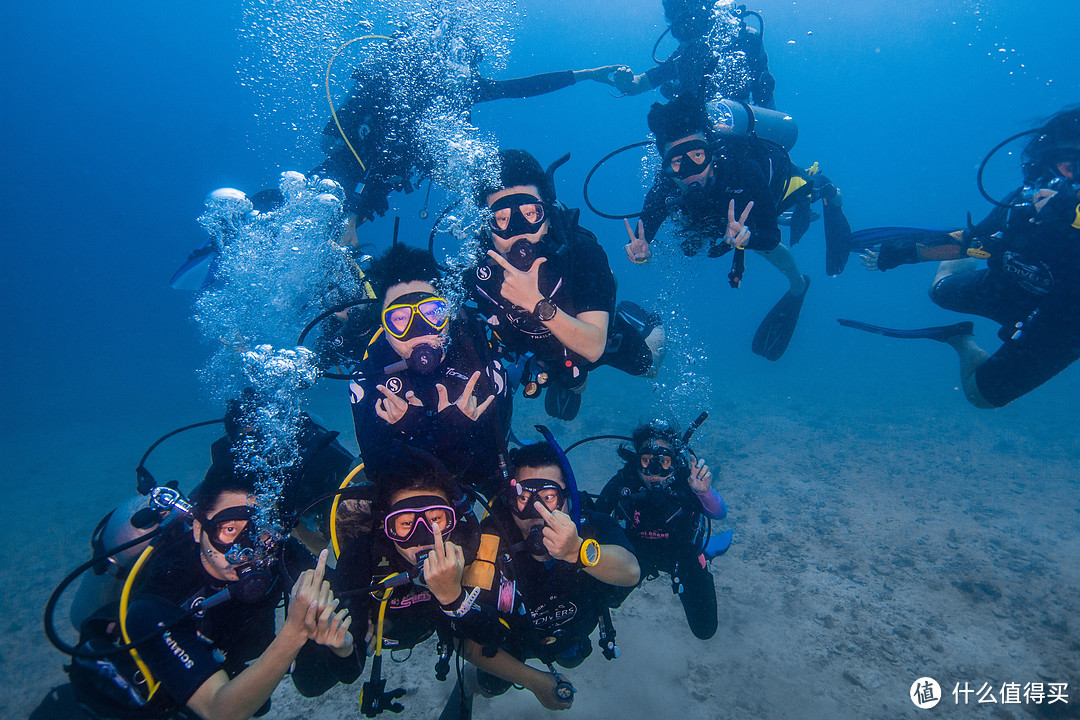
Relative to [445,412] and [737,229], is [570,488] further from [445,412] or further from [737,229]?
[737,229]

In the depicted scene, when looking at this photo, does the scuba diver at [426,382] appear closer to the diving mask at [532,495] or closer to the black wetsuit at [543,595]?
the diving mask at [532,495]

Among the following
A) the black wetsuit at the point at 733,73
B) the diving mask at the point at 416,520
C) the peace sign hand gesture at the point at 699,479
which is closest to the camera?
the diving mask at the point at 416,520

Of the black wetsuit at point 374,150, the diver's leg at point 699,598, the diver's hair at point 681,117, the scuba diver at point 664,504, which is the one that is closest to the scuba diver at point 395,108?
the black wetsuit at point 374,150

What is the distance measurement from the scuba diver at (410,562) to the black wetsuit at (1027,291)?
656cm

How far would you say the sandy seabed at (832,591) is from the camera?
556 cm

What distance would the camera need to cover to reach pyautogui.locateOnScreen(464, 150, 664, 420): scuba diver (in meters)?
3.67

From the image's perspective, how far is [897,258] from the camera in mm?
6410

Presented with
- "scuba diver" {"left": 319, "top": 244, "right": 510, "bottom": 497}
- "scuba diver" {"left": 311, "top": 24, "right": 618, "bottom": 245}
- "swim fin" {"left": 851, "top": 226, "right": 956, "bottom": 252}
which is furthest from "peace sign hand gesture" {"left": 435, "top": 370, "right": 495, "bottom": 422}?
"swim fin" {"left": 851, "top": 226, "right": 956, "bottom": 252}

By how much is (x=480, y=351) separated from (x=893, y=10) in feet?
309

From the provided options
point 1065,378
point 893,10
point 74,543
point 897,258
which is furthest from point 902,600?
point 893,10

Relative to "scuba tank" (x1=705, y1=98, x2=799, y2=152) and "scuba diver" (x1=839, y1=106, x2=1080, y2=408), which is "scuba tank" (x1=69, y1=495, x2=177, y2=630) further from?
"scuba diver" (x1=839, y1=106, x2=1080, y2=408)

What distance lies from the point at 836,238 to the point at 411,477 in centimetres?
833

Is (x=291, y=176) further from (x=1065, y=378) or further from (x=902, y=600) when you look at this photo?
(x=1065, y=378)

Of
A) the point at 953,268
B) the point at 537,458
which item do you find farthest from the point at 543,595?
the point at 953,268
